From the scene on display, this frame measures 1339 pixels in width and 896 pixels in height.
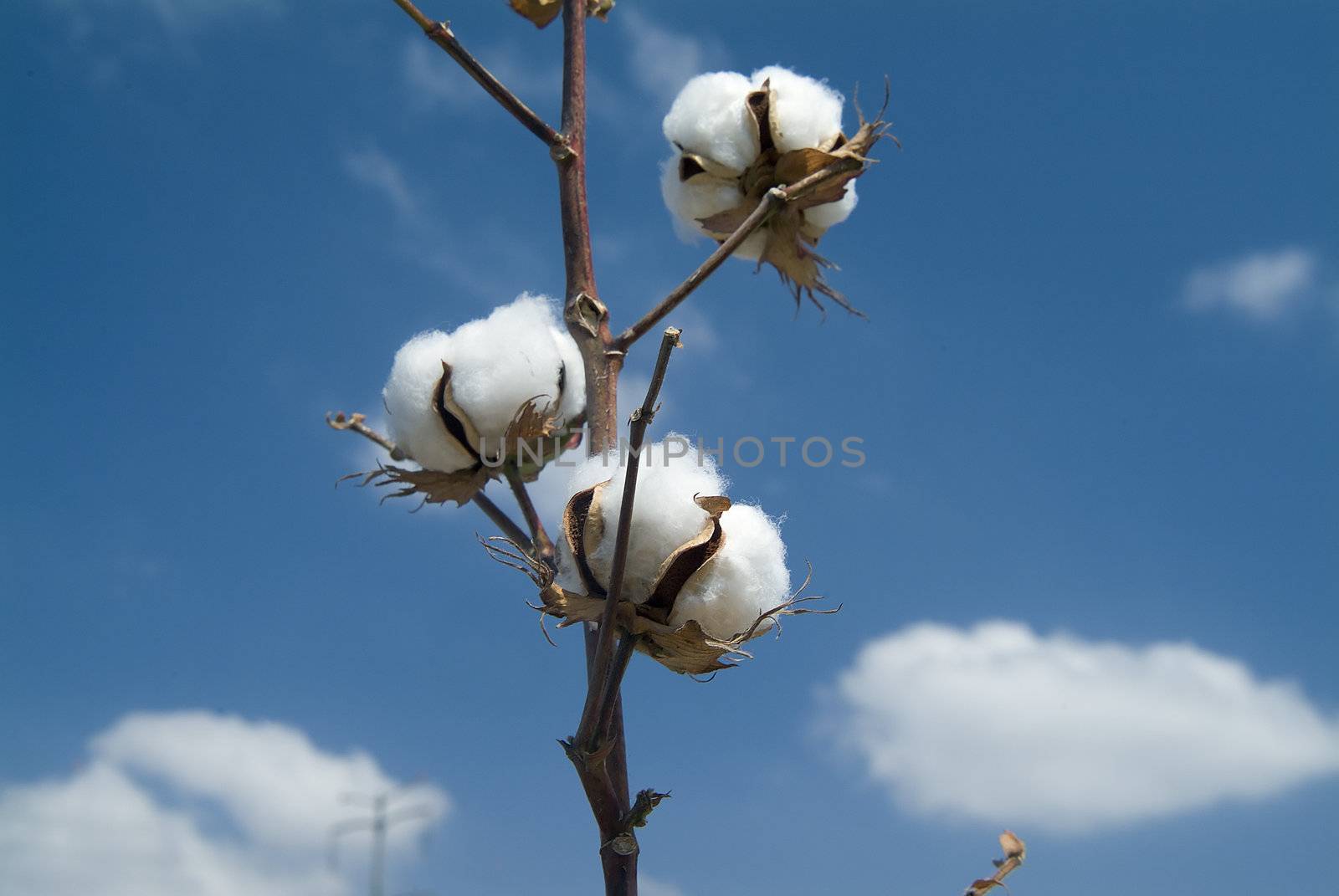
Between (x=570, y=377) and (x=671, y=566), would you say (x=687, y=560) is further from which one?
(x=570, y=377)

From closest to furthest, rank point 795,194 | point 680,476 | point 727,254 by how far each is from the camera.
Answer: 1. point 680,476
2. point 727,254
3. point 795,194

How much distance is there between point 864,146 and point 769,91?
18 centimetres

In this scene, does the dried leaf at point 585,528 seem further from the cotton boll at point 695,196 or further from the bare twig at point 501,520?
the cotton boll at point 695,196

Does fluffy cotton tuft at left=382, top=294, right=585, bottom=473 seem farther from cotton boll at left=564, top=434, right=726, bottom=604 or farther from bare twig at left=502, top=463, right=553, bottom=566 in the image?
cotton boll at left=564, top=434, right=726, bottom=604

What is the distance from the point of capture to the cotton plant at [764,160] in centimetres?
190

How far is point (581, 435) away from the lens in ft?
6.24

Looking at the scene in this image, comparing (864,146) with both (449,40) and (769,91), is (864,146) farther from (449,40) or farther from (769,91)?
(449,40)

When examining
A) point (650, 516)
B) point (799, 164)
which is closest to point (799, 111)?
point (799, 164)

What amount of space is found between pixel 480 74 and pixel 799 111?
53 cm

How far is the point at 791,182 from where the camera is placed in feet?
6.42

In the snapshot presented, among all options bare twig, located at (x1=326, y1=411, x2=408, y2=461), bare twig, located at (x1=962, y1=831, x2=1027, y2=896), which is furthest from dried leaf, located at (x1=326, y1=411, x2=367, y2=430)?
bare twig, located at (x1=962, y1=831, x2=1027, y2=896)

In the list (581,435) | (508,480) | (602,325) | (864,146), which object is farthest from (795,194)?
(508,480)

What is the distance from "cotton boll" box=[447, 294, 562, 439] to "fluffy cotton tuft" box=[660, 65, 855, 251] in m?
0.41

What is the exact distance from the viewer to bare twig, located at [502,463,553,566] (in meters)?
1.63
